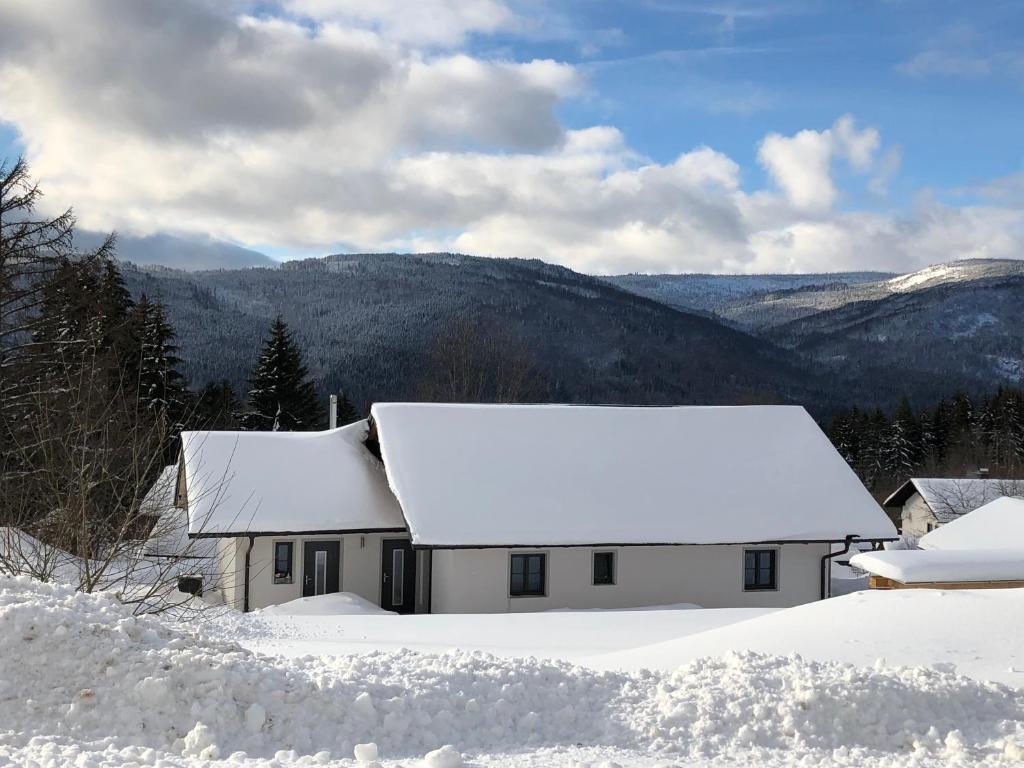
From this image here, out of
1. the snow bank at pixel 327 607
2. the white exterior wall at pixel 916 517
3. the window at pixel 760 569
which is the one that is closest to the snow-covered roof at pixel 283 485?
the snow bank at pixel 327 607

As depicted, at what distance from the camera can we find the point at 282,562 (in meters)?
21.5

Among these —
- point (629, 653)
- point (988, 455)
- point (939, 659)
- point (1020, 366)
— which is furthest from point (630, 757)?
point (1020, 366)

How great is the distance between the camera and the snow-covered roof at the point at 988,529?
39594 millimetres

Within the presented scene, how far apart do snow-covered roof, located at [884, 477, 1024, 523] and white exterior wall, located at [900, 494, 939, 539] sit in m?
1.99

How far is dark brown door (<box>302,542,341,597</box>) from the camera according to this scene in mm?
21531

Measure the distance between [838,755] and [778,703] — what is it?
0.77 m

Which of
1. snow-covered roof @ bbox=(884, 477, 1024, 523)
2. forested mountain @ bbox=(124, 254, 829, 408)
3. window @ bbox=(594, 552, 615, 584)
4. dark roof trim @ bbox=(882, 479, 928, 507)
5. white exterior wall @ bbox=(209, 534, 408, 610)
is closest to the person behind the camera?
white exterior wall @ bbox=(209, 534, 408, 610)

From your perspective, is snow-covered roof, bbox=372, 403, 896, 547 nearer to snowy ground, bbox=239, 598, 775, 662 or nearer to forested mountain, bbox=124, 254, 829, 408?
snowy ground, bbox=239, 598, 775, 662

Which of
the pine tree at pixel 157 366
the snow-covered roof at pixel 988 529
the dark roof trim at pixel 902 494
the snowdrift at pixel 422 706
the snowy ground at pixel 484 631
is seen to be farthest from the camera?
the dark roof trim at pixel 902 494

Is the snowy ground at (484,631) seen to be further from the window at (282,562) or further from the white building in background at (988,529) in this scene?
the white building in background at (988,529)

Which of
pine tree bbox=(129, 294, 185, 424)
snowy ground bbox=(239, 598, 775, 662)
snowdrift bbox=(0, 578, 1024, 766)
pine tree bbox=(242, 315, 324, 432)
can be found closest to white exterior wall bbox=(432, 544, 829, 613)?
snowy ground bbox=(239, 598, 775, 662)

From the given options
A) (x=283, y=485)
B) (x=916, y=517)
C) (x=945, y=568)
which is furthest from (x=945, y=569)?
(x=916, y=517)

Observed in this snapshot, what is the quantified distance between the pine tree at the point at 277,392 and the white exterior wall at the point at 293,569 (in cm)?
2307

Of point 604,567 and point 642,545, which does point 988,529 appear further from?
point 604,567
